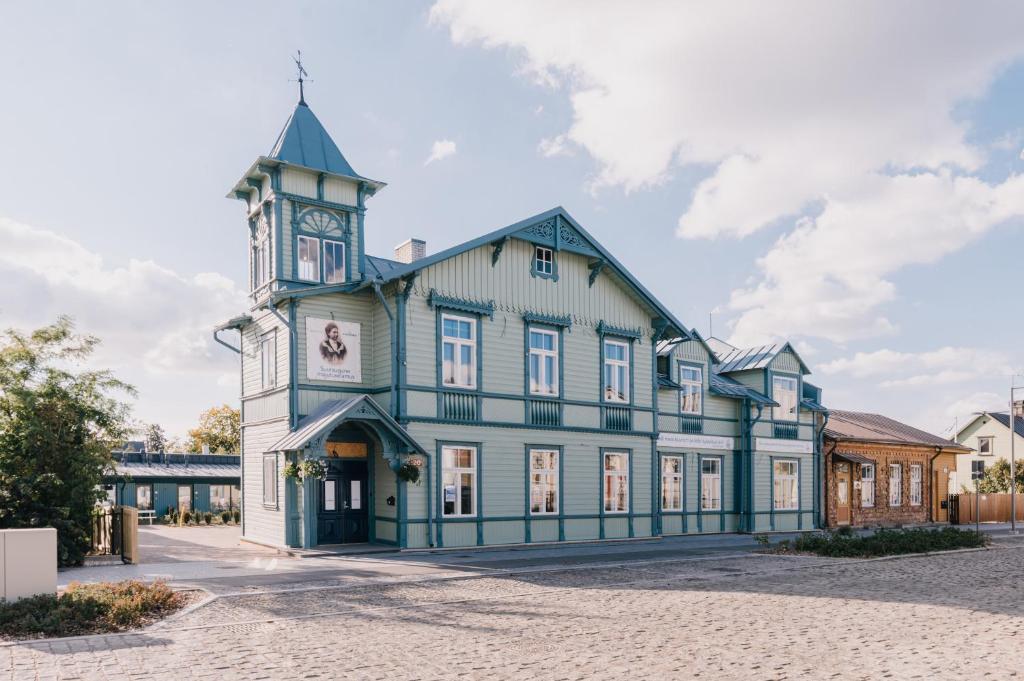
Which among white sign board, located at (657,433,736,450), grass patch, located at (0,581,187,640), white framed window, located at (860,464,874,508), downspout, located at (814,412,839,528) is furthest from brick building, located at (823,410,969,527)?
grass patch, located at (0,581,187,640)

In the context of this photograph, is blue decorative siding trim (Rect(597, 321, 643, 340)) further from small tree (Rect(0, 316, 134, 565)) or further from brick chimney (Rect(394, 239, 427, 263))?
small tree (Rect(0, 316, 134, 565))

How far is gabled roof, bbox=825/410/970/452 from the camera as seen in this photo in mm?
33719

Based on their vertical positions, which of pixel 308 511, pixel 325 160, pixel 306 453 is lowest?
pixel 308 511

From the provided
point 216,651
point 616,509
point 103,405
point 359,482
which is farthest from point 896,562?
point 103,405

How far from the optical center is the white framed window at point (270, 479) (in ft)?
69.5

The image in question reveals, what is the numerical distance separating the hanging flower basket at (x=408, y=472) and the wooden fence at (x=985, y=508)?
2721 centimetres

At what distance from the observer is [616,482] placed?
82.0 ft

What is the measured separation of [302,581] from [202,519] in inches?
906

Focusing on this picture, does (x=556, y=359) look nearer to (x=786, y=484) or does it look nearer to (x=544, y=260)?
(x=544, y=260)

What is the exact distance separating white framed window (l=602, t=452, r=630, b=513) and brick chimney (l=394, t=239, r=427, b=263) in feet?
26.6

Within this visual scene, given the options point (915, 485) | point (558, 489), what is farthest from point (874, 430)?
point (558, 489)

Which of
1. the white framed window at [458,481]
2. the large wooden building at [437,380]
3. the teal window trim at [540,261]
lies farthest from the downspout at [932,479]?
the white framed window at [458,481]

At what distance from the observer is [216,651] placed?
942 cm

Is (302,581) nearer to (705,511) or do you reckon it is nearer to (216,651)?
(216,651)
